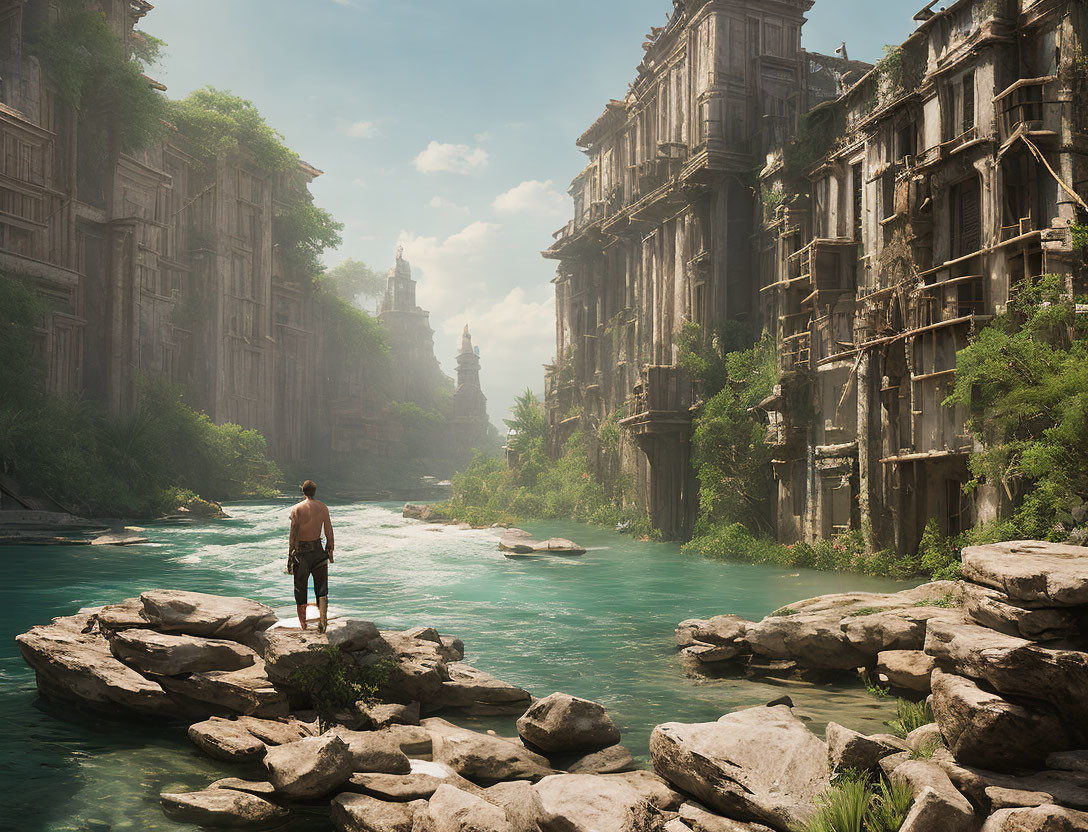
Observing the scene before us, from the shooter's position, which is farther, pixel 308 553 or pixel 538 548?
pixel 538 548

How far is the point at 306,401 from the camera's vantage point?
60.2m

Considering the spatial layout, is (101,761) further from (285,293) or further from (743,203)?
(285,293)

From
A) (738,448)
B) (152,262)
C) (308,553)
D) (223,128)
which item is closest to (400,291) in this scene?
(223,128)

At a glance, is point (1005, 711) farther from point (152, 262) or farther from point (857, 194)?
point (152, 262)

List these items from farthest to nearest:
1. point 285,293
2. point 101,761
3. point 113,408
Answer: point 285,293 < point 113,408 < point 101,761

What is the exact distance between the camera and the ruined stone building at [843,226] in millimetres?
16266

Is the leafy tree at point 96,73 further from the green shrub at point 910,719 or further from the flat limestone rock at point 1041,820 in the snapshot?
the flat limestone rock at point 1041,820

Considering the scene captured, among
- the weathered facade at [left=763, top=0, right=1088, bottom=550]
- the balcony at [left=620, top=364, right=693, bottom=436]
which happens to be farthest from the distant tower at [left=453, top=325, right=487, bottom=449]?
the weathered facade at [left=763, top=0, right=1088, bottom=550]

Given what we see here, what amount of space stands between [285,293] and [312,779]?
5311 cm

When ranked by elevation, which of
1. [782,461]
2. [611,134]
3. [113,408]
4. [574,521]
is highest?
[611,134]

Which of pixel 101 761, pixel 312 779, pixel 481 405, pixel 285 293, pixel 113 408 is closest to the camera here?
pixel 312 779

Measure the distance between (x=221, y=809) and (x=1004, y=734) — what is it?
619 centimetres

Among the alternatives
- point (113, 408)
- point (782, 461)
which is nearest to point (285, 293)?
point (113, 408)

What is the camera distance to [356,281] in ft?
368
